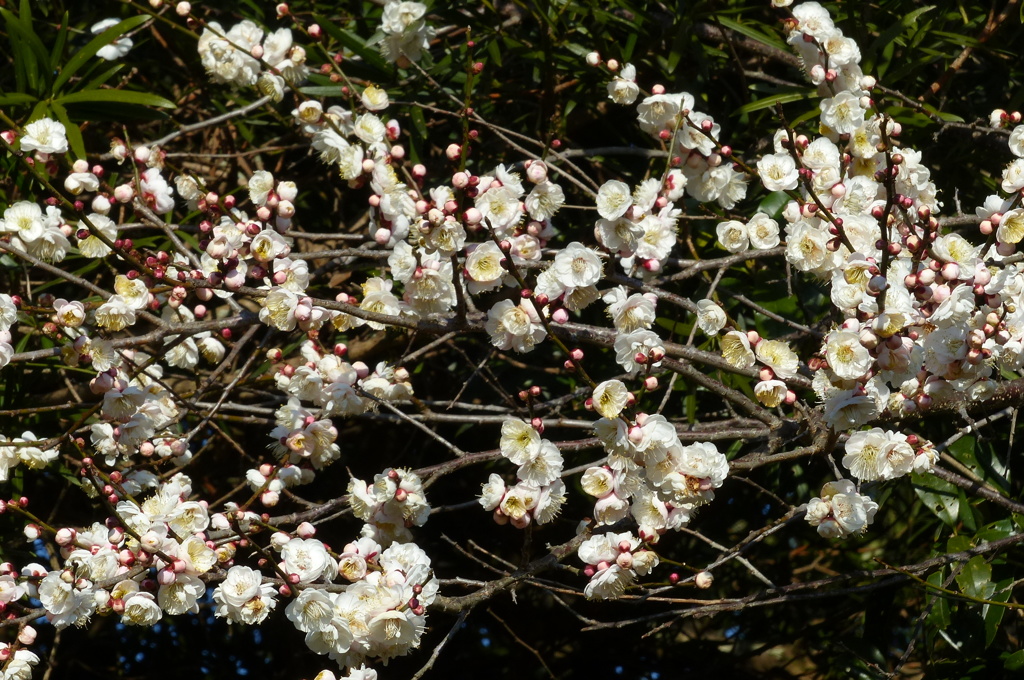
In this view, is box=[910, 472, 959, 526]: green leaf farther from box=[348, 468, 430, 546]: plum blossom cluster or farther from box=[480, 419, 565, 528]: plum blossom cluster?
box=[348, 468, 430, 546]: plum blossom cluster

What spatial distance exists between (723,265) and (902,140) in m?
0.54

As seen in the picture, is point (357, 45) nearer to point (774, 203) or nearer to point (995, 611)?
point (774, 203)

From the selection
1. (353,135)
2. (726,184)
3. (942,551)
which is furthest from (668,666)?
(353,135)

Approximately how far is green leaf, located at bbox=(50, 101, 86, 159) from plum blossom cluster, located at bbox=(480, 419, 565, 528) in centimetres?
102

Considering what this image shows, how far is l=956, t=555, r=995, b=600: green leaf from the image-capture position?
5.11 feet

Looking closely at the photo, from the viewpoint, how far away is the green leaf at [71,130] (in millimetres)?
1811

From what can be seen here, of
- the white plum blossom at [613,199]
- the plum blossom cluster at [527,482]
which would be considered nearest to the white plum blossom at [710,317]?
the white plum blossom at [613,199]

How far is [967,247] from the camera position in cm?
140

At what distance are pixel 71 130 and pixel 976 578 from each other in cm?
184

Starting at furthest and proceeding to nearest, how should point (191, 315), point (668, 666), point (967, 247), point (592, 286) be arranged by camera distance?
point (668, 666)
point (191, 315)
point (592, 286)
point (967, 247)

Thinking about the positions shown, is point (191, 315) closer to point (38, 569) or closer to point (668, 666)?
point (38, 569)

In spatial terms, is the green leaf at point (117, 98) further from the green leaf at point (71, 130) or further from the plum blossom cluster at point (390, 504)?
the plum blossom cluster at point (390, 504)

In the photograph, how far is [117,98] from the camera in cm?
188

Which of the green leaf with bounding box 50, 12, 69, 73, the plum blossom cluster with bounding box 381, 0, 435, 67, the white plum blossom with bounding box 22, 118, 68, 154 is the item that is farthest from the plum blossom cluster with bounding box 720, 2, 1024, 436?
the green leaf with bounding box 50, 12, 69, 73
